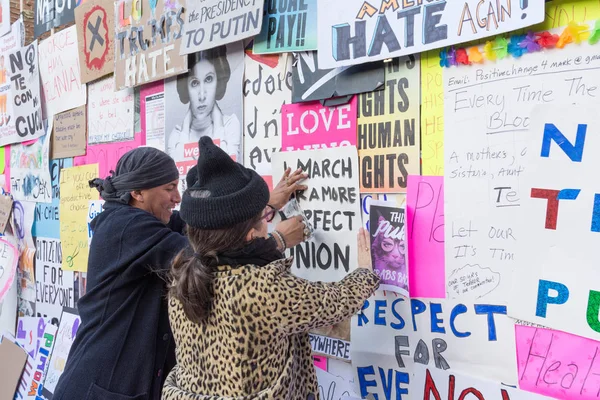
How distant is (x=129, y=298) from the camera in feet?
6.85

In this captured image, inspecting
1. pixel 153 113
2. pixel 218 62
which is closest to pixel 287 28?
pixel 218 62

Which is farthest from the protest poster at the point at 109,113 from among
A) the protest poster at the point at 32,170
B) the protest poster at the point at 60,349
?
the protest poster at the point at 60,349

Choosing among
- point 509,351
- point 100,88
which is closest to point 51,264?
point 100,88

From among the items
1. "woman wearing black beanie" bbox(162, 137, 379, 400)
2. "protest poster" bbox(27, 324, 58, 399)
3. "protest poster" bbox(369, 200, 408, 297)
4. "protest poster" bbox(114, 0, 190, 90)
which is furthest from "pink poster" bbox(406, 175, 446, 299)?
"protest poster" bbox(27, 324, 58, 399)

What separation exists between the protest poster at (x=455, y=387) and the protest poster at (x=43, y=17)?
3.23m

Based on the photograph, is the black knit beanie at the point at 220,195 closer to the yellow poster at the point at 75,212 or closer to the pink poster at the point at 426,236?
the pink poster at the point at 426,236

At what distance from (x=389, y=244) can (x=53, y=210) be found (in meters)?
2.73

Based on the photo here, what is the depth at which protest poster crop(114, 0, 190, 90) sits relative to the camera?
2.72m

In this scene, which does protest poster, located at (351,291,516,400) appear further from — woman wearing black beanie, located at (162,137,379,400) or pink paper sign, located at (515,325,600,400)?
woman wearing black beanie, located at (162,137,379,400)

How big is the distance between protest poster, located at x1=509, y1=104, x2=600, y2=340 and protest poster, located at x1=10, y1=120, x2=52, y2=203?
3.24m

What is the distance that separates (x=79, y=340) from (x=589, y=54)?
1.96 m

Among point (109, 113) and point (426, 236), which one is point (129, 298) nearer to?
point (426, 236)

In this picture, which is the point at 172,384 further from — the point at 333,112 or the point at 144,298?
the point at 333,112

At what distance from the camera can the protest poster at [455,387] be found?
1.70 metres
